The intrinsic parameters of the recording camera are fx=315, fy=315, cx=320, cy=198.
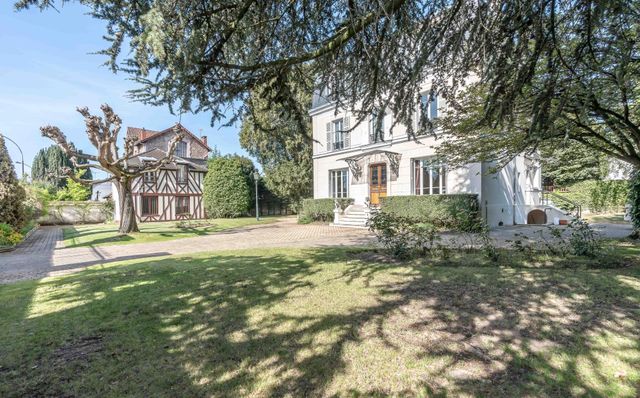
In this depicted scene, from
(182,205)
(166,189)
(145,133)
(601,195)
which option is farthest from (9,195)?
(601,195)

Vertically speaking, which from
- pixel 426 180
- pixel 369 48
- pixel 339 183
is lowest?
pixel 426 180

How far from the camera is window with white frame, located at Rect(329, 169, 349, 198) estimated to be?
1966 cm

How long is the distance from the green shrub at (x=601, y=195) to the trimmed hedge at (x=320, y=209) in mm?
15122

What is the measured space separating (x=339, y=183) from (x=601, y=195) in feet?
57.8

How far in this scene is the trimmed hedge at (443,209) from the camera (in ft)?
40.3

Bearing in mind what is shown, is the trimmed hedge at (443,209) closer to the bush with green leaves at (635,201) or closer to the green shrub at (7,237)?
the bush with green leaves at (635,201)

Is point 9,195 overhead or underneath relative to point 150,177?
underneath

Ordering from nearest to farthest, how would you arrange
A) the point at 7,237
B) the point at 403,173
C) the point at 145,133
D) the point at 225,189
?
1. the point at 7,237
2. the point at 403,173
3. the point at 225,189
4. the point at 145,133

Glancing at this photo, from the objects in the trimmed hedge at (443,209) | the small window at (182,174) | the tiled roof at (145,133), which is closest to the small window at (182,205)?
the small window at (182,174)

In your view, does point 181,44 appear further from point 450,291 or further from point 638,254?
point 638,254

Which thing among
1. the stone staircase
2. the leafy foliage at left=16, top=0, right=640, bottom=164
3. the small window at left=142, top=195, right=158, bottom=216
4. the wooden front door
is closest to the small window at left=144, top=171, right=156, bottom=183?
the small window at left=142, top=195, right=158, bottom=216

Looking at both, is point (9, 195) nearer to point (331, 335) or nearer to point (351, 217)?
point (351, 217)

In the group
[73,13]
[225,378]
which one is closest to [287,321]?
[225,378]

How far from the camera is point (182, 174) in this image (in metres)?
28.4
